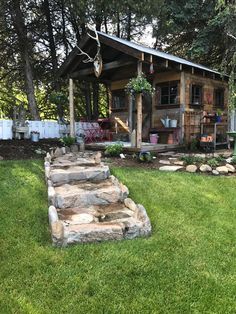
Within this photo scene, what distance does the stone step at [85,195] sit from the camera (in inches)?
174

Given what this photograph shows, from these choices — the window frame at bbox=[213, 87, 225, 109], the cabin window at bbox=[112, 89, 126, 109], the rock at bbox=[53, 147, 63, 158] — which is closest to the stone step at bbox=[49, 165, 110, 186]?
the rock at bbox=[53, 147, 63, 158]

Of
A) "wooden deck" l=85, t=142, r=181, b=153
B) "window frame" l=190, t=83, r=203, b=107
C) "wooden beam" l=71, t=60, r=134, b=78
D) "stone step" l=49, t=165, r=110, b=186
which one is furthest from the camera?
"window frame" l=190, t=83, r=203, b=107

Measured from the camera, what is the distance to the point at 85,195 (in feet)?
15.0

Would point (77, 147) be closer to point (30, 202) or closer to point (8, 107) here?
point (30, 202)

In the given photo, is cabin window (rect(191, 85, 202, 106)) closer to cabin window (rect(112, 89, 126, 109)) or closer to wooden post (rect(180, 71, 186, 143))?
wooden post (rect(180, 71, 186, 143))

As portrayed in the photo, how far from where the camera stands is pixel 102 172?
5.68 metres

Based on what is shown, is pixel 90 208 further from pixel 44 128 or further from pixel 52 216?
→ pixel 44 128

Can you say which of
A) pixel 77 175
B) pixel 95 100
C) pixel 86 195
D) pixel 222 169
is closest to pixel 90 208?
pixel 86 195

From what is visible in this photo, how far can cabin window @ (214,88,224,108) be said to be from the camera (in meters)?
11.7

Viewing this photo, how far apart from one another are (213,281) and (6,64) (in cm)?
1436

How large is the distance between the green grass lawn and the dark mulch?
321 centimetres

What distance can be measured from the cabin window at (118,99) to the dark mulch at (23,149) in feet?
10.4

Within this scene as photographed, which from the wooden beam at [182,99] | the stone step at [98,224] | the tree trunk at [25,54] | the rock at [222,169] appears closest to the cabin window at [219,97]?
the wooden beam at [182,99]

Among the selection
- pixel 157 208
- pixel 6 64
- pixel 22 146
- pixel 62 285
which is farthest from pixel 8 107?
pixel 62 285
